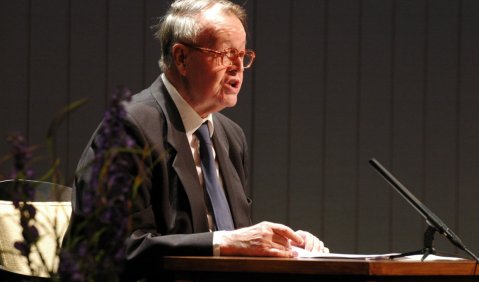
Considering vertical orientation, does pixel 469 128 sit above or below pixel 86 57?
below

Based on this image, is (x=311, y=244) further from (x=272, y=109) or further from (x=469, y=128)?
(x=469, y=128)

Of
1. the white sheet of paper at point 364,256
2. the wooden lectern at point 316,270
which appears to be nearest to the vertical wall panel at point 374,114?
the white sheet of paper at point 364,256

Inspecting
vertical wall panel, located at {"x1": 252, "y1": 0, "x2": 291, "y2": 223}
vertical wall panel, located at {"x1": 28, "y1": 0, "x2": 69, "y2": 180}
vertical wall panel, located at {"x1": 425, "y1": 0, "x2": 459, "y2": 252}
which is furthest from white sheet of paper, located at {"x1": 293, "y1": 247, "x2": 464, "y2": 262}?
vertical wall panel, located at {"x1": 28, "y1": 0, "x2": 69, "y2": 180}

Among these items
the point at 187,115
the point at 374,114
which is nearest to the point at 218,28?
the point at 187,115

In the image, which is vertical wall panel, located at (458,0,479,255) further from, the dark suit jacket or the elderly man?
the dark suit jacket

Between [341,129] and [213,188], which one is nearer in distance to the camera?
[213,188]

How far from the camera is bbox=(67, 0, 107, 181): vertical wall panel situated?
4.18m

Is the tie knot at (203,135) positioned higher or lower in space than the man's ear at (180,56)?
lower

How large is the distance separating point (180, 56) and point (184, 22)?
0.33 feet

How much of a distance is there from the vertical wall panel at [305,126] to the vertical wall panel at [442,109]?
516mm

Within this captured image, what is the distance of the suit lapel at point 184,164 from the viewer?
233cm

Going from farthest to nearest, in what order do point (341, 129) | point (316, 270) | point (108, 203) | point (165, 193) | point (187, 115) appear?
point (341, 129)
point (187, 115)
point (165, 193)
point (316, 270)
point (108, 203)

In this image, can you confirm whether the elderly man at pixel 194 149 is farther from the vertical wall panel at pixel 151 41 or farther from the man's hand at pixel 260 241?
the vertical wall panel at pixel 151 41

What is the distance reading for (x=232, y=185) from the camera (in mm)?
2572
